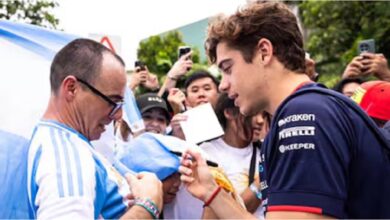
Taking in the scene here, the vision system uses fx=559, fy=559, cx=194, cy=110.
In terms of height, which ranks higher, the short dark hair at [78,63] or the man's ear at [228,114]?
the short dark hair at [78,63]

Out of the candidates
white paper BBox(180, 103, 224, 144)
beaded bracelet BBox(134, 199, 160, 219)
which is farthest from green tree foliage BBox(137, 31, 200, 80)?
beaded bracelet BBox(134, 199, 160, 219)

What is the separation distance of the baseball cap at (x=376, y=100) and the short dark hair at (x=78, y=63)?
1450 millimetres

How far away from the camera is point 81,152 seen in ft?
7.72

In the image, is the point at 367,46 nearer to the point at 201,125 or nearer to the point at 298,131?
the point at 201,125

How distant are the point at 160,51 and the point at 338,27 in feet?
42.7

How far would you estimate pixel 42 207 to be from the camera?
7.11ft

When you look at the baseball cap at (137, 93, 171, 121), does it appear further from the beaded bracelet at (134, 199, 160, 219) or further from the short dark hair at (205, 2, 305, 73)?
the short dark hair at (205, 2, 305, 73)

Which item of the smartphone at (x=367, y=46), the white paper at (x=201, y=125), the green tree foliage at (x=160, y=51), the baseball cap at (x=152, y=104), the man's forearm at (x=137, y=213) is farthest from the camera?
Answer: the green tree foliage at (x=160, y=51)

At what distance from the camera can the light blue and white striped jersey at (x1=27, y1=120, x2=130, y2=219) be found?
2.16 metres

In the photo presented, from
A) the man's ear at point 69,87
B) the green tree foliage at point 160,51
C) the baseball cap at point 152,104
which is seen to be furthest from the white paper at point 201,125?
the green tree foliage at point 160,51

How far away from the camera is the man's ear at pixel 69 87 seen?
2.58 meters

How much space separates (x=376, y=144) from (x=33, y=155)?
1.39 m

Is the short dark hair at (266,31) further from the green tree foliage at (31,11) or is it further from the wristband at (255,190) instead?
the green tree foliage at (31,11)

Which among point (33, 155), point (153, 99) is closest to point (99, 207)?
point (33, 155)
